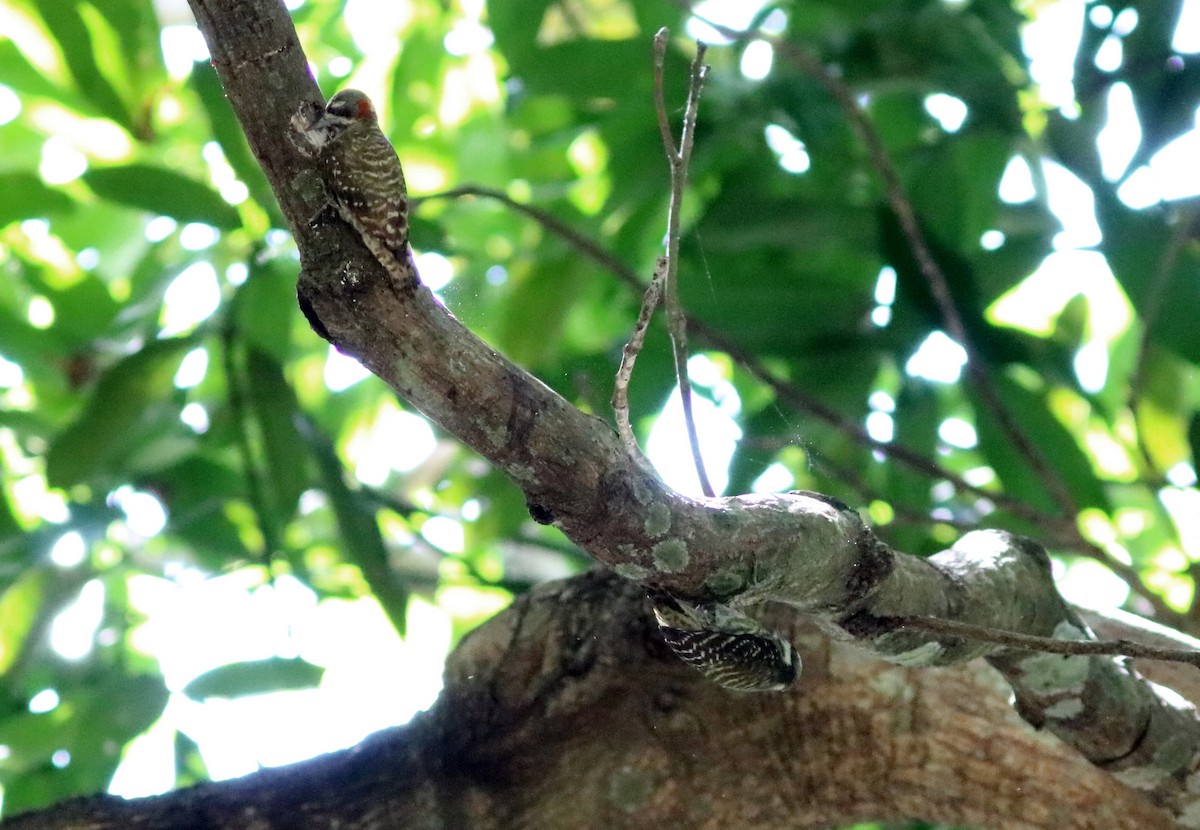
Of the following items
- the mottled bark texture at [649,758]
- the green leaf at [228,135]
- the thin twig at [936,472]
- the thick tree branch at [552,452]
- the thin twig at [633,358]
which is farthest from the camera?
the green leaf at [228,135]

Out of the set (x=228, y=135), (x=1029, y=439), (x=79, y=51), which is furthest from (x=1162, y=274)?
(x=79, y=51)

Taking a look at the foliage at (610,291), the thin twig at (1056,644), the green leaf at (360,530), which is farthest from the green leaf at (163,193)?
the thin twig at (1056,644)

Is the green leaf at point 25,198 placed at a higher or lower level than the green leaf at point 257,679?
higher

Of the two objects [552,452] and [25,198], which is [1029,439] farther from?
[25,198]

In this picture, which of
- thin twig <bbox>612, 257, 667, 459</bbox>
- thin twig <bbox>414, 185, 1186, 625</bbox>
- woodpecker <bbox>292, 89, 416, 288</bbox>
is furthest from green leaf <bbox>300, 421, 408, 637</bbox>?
woodpecker <bbox>292, 89, 416, 288</bbox>

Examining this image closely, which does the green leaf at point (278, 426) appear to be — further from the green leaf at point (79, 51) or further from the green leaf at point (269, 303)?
the green leaf at point (79, 51)

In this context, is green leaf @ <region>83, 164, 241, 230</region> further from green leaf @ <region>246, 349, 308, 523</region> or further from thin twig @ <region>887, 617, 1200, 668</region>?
thin twig @ <region>887, 617, 1200, 668</region>

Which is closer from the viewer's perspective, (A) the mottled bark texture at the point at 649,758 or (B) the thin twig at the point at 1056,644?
(B) the thin twig at the point at 1056,644

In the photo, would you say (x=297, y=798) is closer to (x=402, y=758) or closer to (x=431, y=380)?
(x=402, y=758)
